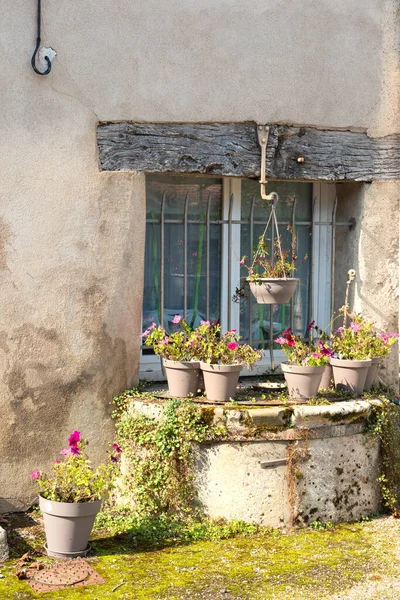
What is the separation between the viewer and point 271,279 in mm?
5625

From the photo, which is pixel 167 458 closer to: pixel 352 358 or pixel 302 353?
pixel 302 353

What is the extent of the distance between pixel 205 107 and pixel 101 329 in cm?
166

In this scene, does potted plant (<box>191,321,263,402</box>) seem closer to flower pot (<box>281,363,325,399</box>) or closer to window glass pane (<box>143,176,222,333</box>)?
flower pot (<box>281,363,325,399</box>)

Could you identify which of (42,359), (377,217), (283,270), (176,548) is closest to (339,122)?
(377,217)

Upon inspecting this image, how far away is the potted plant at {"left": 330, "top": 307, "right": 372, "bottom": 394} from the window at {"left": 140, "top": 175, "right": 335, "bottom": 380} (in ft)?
2.11

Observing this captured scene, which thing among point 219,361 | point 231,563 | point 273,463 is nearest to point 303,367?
point 219,361

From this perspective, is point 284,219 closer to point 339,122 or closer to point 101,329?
point 339,122

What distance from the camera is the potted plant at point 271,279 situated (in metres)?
5.62

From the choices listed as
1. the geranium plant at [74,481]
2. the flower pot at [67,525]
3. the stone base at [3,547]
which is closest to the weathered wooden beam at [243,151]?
the geranium plant at [74,481]

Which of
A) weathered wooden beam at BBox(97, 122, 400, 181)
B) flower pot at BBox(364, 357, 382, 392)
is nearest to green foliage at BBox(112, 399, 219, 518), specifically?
flower pot at BBox(364, 357, 382, 392)

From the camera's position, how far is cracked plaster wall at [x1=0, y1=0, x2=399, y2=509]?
17.4 ft

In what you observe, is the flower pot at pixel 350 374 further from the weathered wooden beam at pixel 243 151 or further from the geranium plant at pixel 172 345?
the weathered wooden beam at pixel 243 151

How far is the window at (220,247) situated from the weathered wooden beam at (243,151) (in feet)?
1.10

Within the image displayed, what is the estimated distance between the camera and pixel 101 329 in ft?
18.3
